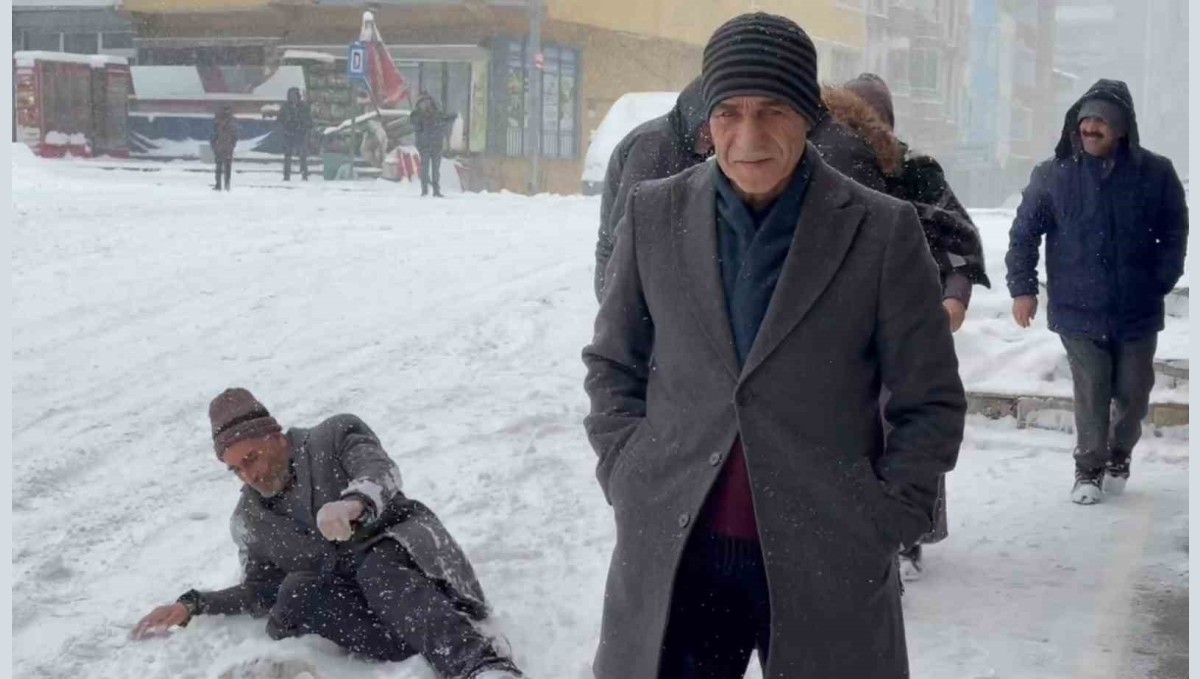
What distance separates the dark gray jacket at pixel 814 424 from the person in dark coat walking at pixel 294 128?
2480cm

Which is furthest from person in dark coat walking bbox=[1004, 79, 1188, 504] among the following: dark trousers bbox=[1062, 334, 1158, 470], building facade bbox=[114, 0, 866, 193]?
building facade bbox=[114, 0, 866, 193]

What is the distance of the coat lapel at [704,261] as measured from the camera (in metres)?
2.77

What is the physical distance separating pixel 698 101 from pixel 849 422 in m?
1.97

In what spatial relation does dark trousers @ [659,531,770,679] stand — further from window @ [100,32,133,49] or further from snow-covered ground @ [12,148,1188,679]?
window @ [100,32,133,49]

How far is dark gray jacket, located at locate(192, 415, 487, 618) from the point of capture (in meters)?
4.84

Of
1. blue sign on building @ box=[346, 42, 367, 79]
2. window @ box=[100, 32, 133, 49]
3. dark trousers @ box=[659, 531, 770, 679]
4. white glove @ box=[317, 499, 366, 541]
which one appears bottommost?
white glove @ box=[317, 499, 366, 541]

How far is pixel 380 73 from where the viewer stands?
1233 inches

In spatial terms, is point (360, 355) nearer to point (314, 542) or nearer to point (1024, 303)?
point (1024, 303)

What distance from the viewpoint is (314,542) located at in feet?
16.1

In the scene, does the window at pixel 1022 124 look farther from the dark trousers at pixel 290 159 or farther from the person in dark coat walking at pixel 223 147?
the person in dark coat walking at pixel 223 147

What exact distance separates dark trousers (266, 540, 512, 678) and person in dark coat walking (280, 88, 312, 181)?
2278 cm

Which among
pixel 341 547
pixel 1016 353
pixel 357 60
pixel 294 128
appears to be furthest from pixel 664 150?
pixel 357 60

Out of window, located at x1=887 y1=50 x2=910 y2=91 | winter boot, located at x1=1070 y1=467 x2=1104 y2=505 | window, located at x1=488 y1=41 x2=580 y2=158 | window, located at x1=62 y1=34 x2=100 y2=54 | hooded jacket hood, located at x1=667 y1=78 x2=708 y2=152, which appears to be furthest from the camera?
window, located at x1=887 y1=50 x2=910 y2=91

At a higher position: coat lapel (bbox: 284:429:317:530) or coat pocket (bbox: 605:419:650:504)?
coat pocket (bbox: 605:419:650:504)
